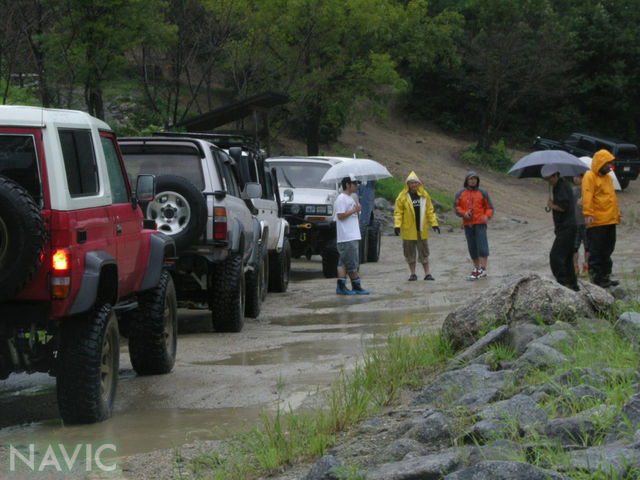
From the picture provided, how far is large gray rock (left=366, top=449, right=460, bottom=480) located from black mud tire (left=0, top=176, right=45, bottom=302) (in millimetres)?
2370

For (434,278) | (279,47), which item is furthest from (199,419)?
(279,47)

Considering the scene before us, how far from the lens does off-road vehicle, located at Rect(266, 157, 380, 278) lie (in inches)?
663

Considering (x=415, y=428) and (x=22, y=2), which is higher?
(x=22, y=2)

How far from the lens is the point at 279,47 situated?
2947 centimetres

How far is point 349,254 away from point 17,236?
880cm

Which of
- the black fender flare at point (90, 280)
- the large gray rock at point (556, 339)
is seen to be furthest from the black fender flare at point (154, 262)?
the large gray rock at point (556, 339)

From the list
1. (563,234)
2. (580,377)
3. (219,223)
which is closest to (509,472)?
Result: (580,377)

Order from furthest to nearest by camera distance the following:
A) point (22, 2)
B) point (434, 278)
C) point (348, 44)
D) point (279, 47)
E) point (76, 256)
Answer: point (348, 44)
point (279, 47)
point (22, 2)
point (434, 278)
point (76, 256)

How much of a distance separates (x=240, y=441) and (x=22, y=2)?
58.9 ft

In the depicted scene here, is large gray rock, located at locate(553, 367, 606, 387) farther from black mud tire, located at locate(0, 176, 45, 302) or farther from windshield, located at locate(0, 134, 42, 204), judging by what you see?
windshield, located at locate(0, 134, 42, 204)

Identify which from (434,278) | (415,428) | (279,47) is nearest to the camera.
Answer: (415,428)

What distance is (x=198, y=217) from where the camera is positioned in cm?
941

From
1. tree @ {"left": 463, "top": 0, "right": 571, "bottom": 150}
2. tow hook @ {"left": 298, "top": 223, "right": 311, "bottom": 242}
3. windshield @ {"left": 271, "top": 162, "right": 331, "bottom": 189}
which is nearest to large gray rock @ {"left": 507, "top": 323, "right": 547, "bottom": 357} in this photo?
tow hook @ {"left": 298, "top": 223, "right": 311, "bottom": 242}

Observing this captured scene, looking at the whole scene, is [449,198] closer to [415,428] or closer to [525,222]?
[525,222]
